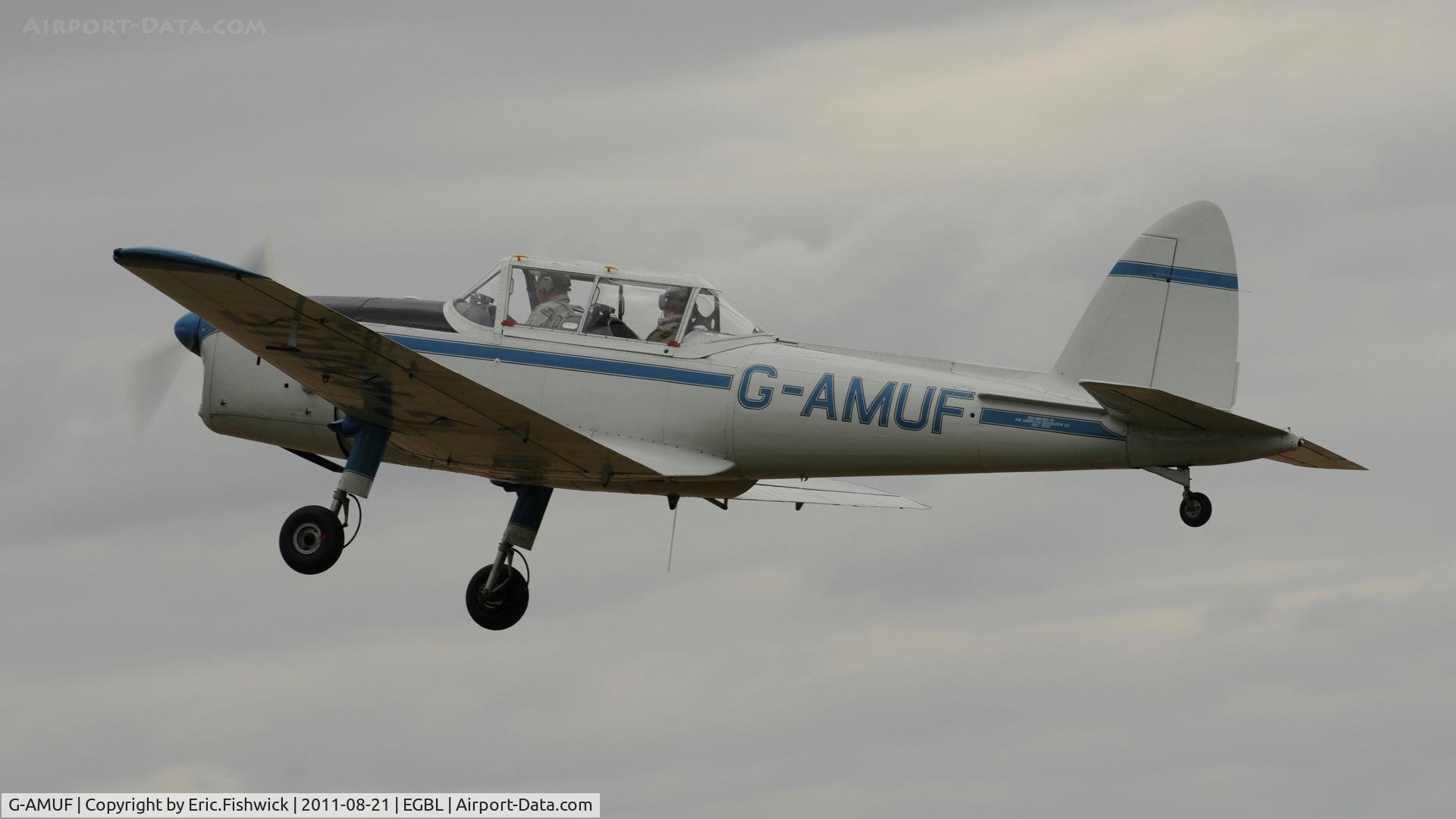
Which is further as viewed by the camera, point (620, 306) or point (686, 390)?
point (620, 306)

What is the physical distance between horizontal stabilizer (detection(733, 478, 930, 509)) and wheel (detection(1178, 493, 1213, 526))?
486cm

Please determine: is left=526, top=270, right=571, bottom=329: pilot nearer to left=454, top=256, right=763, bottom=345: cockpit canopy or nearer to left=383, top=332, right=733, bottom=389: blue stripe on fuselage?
left=454, top=256, right=763, bottom=345: cockpit canopy

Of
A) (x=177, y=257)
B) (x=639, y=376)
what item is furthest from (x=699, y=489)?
(x=177, y=257)

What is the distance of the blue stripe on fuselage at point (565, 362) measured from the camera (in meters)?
15.7

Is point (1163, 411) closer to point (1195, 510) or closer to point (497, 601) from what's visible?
point (1195, 510)

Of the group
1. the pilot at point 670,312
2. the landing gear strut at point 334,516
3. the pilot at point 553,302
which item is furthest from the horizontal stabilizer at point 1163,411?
the landing gear strut at point 334,516

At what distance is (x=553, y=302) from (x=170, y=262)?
11.4ft

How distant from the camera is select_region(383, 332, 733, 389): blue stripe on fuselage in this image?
15.7 meters

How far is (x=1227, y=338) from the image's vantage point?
14992 millimetres

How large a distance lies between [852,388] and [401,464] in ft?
13.6

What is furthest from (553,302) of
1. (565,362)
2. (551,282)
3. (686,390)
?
(686,390)

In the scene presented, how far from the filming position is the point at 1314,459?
1490 cm

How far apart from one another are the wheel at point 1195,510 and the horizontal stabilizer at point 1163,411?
1.79ft

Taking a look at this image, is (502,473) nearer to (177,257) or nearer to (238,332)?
(238,332)
